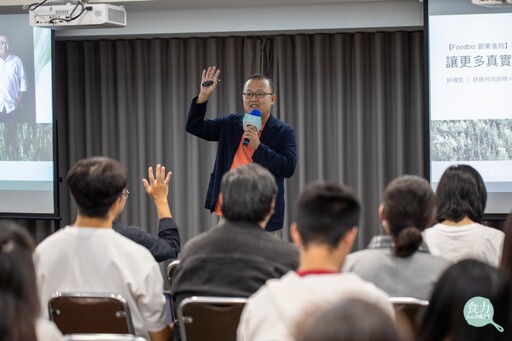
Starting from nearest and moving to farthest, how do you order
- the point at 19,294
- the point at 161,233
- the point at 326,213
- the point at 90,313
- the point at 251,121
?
the point at 19,294 → the point at 326,213 → the point at 90,313 → the point at 161,233 → the point at 251,121

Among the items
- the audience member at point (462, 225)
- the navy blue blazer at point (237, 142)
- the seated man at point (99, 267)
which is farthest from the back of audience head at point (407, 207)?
the navy blue blazer at point (237, 142)

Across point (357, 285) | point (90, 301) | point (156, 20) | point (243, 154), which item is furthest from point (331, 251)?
point (156, 20)

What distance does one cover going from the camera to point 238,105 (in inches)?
271

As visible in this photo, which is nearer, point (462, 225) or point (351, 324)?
point (351, 324)

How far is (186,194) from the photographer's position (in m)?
7.05

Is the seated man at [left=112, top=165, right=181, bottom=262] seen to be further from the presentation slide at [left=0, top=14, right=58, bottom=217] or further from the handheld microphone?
the presentation slide at [left=0, top=14, right=58, bottom=217]

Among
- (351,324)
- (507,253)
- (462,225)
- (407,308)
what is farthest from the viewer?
(462,225)

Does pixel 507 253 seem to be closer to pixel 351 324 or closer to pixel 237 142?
pixel 351 324

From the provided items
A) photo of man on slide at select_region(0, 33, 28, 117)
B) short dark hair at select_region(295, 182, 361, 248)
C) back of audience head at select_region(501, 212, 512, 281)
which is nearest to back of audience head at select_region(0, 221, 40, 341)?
short dark hair at select_region(295, 182, 361, 248)

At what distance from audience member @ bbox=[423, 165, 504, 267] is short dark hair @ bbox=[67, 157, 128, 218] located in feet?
4.10

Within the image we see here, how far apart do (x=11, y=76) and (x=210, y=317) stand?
403 cm

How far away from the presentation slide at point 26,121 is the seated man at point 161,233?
272 cm

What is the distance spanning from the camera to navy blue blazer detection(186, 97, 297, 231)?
4.97 m

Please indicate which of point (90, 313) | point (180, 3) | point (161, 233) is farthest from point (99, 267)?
point (180, 3)
